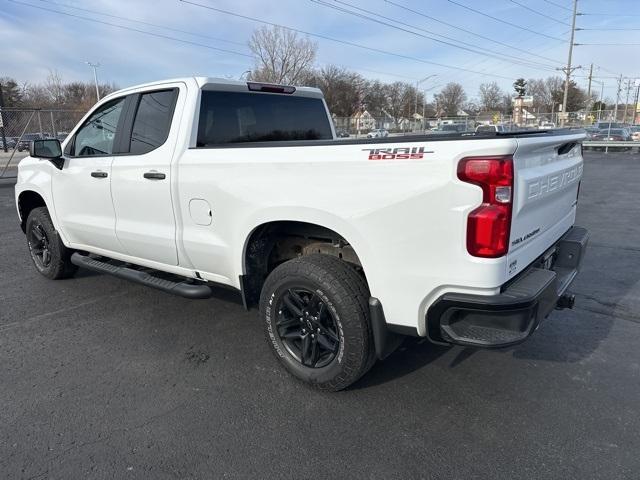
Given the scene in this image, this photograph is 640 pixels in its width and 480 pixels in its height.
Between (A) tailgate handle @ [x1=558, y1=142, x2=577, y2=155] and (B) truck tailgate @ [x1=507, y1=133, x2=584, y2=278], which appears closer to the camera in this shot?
(B) truck tailgate @ [x1=507, y1=133, x2=584, y2=278]

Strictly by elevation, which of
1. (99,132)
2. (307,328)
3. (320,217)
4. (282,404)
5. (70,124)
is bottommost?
(282,404)

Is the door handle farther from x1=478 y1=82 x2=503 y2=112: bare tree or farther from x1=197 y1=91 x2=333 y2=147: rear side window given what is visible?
x1=478 y1=82 x2=503 y2=112: bare tree

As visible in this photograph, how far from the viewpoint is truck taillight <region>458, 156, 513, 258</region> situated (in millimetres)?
2301

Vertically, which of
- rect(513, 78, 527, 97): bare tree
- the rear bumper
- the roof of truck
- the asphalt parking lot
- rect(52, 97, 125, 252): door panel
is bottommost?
the asphalt parking lot

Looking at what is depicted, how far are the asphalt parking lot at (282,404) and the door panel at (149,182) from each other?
782 millimetres

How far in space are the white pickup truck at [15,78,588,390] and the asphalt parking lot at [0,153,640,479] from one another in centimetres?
38

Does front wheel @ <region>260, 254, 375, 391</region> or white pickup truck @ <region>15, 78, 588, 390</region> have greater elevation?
white pickup truck @ <region>15, 78, 588, 390</region>

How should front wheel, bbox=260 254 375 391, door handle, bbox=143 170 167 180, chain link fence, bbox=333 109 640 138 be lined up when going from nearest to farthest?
front wheel, bbox=260 254 375 391, door handle, bbox=143 170 167 180, chain link fence, bbox=333 109 640 138

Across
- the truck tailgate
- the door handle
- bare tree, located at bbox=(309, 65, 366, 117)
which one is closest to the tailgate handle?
the truck tailgate

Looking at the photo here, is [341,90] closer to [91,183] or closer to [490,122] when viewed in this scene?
[490,122]

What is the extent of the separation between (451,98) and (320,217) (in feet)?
307

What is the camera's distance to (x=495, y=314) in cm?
243

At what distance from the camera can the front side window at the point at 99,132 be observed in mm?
4344

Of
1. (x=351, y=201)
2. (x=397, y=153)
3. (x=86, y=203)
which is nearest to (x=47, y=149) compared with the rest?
(x=86, y=203)
